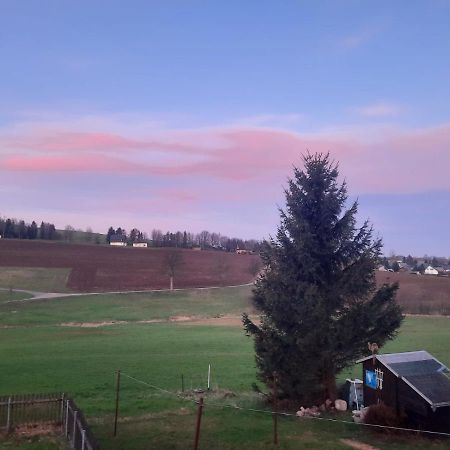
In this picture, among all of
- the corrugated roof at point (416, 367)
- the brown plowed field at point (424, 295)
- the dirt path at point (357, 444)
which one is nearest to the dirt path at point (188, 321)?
the brown plowed field at point (424, 295)

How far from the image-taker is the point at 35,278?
96.9 meters

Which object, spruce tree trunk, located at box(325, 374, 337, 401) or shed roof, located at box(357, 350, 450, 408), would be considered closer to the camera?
shed roof, located at box(357, 350, 450, 408)

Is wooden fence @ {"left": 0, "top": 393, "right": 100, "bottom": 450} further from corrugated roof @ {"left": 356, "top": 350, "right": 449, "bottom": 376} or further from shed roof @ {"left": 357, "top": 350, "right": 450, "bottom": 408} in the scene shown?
shed roof @ {"left": 357, "top": 350, "right": 450, "bottom": 408}

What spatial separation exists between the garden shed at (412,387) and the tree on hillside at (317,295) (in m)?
2.17

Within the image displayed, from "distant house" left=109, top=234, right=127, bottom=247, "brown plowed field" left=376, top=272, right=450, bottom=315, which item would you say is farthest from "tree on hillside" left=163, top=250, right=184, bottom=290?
"distant house" left=109, top=234, right=127, bottom=247

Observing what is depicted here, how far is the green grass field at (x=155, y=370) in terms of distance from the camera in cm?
1827

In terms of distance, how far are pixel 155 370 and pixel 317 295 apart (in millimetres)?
14875

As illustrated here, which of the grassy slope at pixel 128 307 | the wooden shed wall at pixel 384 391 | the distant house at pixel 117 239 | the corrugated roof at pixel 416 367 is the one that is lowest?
the grassy slope at pixel 128 307

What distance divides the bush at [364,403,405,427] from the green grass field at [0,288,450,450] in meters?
0.58

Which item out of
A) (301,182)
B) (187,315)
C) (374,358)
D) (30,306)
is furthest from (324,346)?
(30,306)

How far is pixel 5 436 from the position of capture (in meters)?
17.7

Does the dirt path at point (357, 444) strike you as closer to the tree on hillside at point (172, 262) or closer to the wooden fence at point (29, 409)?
the wooden fence at point (29, 409)

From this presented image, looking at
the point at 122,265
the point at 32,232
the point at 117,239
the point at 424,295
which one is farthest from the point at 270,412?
the point at 32,232

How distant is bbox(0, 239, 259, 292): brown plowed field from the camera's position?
3878 inches
